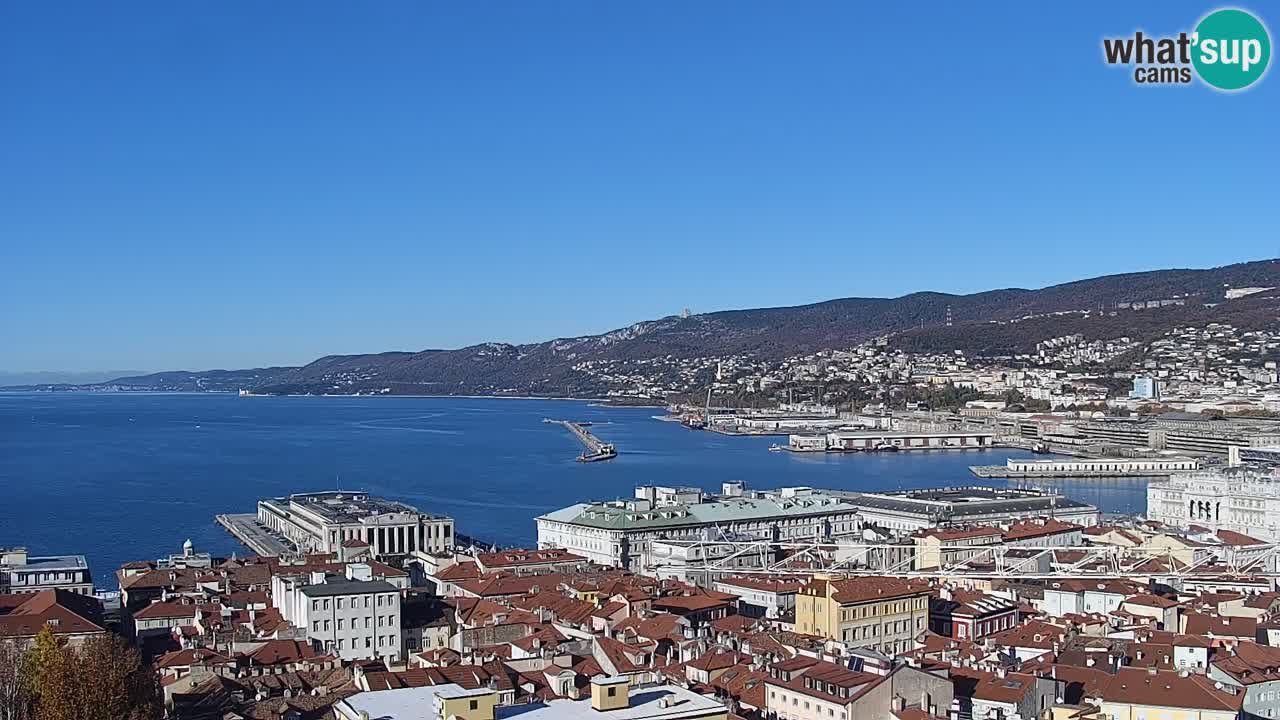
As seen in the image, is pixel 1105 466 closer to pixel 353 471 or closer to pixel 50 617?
pixel 353 471

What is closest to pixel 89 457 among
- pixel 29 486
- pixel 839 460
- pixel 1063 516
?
pixel 29 486

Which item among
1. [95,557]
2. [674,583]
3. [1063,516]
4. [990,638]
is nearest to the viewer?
[990,638]

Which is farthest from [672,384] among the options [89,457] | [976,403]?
[89,457]

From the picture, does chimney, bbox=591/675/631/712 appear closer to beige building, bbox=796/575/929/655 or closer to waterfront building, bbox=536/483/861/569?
beige building, bbox=796/575/929/655

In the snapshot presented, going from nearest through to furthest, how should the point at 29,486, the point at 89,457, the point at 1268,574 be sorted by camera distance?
the point at 1268,574
the point at 29,486
the point at 89,457

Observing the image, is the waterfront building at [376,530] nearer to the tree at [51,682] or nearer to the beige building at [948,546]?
the beige building at [948,546]

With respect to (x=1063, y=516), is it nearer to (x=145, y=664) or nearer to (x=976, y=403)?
(x=145, y=664)

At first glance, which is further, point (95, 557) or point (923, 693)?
point (95, 557)
